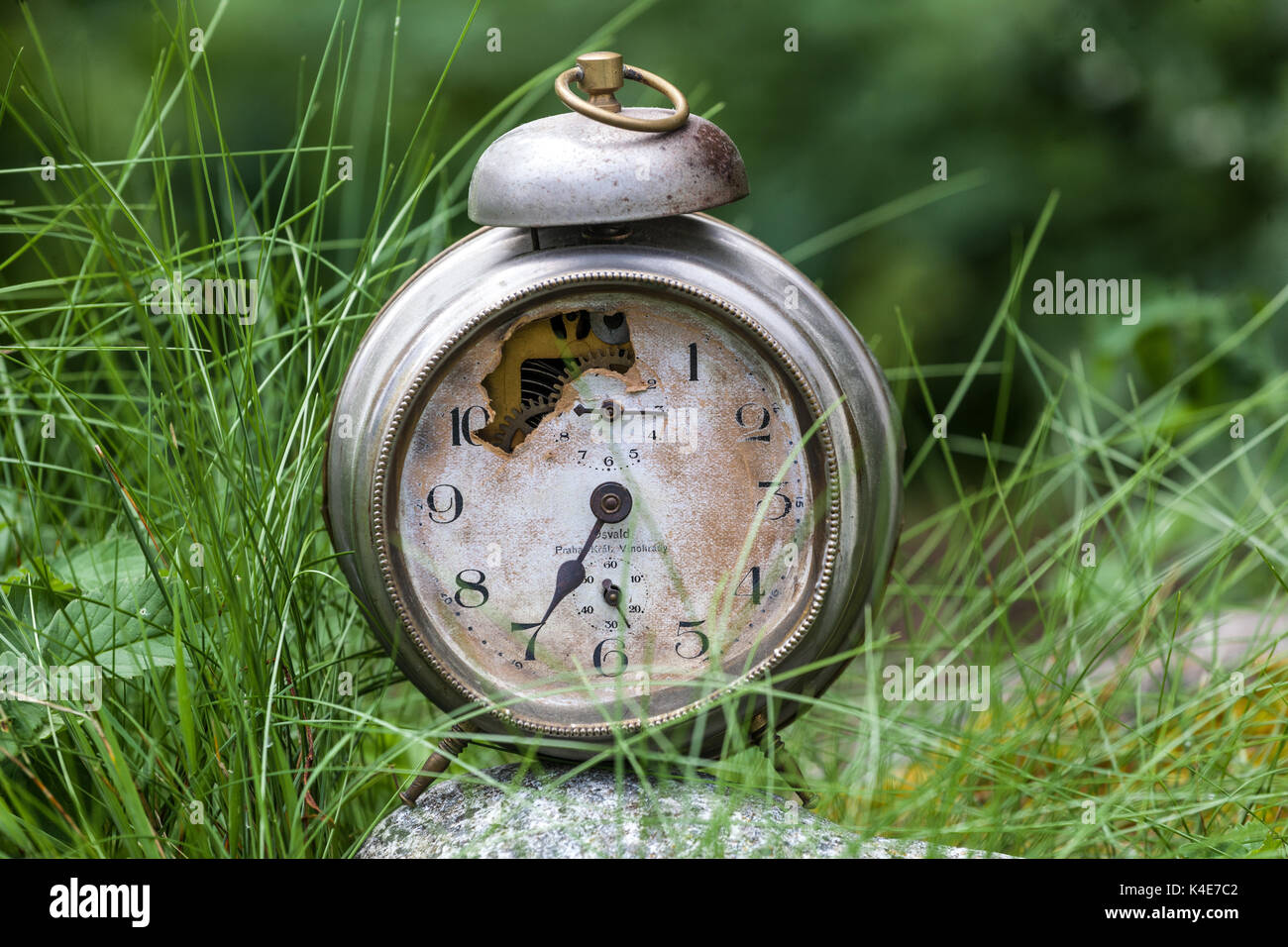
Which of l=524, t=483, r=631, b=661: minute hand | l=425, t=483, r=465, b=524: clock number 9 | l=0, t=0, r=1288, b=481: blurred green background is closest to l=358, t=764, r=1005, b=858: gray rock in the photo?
l=524, t=483, r=631, b=661: minute hand

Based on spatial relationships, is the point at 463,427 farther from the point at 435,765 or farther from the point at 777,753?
the point at 777,753

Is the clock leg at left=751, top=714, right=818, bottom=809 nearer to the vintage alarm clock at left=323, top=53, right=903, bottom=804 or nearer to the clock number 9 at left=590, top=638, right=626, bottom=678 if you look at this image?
the vintage alarm clock at left=323, top=53, right=903, bottom=804

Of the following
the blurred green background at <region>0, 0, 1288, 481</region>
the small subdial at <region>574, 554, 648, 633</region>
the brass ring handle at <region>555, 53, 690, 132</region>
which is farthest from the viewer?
the blurred green background at <region>0, 0, 1288, 481</region>

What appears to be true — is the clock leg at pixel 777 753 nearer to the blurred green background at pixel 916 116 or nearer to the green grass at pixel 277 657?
the green grass at pixel 277 657

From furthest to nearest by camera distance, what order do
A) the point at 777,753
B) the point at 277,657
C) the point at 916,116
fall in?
1. the point at 916,116
2. the point at 777,753
3. the point at 277,657

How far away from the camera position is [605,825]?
133 cm

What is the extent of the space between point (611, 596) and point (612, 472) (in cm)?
13

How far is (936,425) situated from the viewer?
1579 mm

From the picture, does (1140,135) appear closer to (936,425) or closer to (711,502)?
(936,425)

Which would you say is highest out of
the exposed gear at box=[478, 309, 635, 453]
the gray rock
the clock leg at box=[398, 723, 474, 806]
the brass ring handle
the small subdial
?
the brass ring handle

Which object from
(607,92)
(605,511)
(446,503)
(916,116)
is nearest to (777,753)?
(605,511)

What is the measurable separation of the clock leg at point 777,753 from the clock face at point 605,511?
67 millimetres

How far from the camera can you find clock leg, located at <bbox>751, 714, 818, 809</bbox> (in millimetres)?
1384

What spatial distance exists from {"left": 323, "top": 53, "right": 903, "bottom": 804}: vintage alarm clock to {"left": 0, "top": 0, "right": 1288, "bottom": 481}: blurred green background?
1.40m
